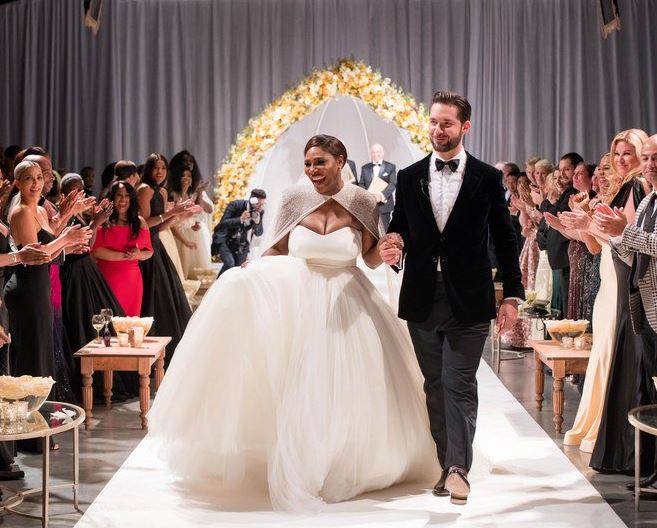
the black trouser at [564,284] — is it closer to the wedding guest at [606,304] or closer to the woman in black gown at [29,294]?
the wedding guest at [606,304]

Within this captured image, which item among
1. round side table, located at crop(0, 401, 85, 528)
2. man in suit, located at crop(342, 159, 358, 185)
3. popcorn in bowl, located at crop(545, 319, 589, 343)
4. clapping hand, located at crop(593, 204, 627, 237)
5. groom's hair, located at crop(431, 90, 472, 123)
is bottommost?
round side table, located at crop(0, 401, 85, 528)

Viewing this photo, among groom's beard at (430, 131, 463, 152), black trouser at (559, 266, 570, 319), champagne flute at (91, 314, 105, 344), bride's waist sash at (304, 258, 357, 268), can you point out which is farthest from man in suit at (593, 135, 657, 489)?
black trouser at (559, 266, 570, 319)

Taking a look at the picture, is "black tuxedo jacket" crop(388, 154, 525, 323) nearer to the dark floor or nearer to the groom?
the groom

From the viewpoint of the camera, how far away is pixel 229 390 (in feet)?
16.0

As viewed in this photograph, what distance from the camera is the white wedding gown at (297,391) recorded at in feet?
15.8

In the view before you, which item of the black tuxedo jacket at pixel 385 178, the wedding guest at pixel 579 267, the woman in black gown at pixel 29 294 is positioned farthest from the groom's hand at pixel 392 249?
the black tuxedo jacket at pixel 385 178

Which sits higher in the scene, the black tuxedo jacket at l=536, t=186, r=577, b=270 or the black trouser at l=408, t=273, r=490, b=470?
the black tuxedo jacket at l=536, t=186, r=577, b=270

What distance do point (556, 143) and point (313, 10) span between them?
363 cm

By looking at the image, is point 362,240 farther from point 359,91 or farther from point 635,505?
point 359,91

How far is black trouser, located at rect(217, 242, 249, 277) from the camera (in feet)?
36.4

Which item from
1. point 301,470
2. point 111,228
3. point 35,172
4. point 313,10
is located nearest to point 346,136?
point 313,10

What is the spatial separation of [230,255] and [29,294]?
5.55 m

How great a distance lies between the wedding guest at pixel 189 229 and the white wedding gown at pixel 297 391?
4.19 m

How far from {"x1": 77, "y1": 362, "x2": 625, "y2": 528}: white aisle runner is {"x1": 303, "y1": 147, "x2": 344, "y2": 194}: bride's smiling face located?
4.56ft
